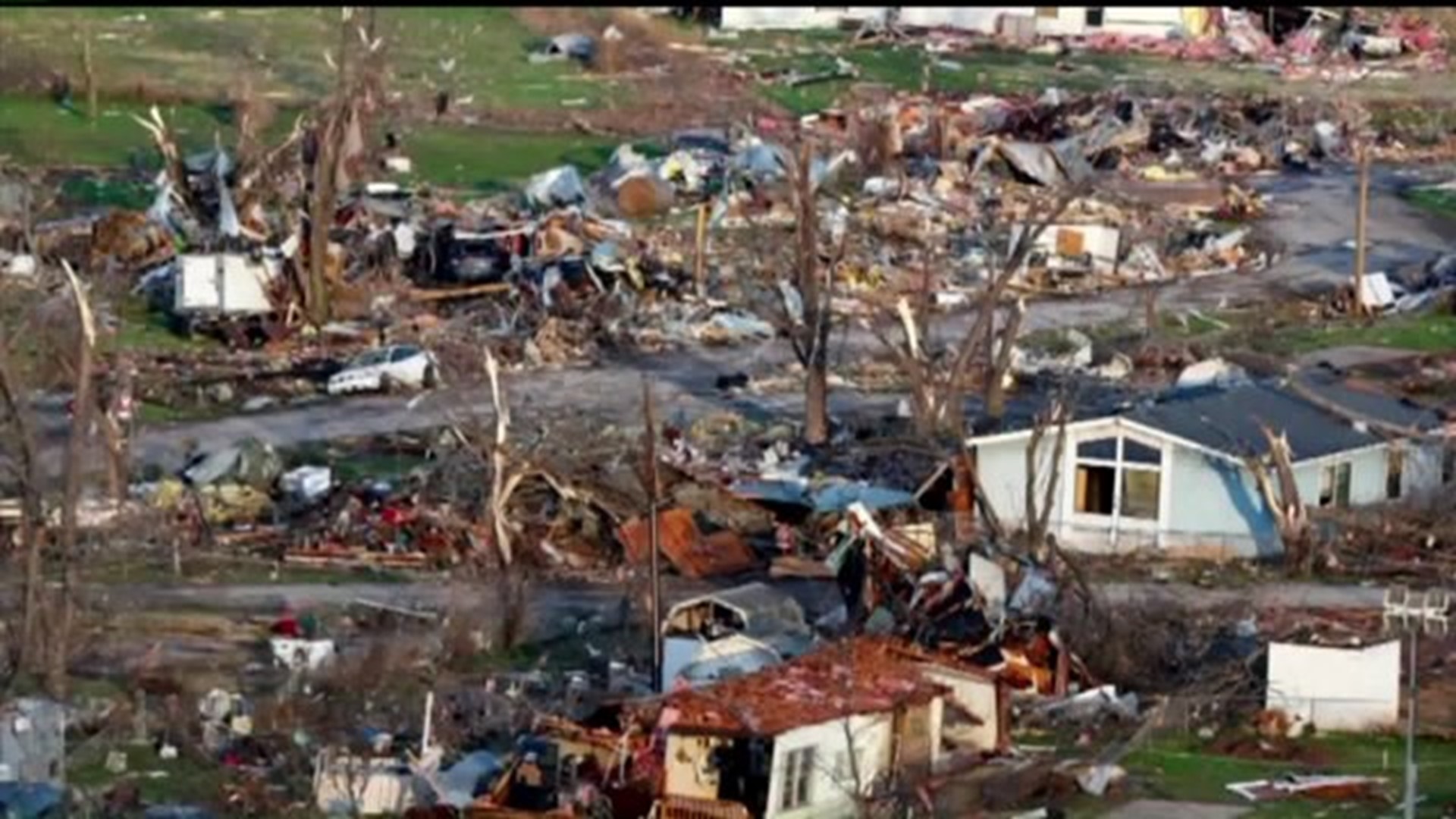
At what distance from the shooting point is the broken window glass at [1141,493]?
32.5m

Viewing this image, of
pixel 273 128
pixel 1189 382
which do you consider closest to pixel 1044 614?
pixel 1189 382

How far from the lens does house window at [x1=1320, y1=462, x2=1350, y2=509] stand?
33.0 m

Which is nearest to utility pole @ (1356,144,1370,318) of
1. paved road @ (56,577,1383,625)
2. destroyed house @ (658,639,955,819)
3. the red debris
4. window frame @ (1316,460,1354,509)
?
window frame @ (1316,460,1354,509)

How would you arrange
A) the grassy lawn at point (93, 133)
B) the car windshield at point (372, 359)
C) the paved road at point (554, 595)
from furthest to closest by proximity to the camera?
the grassy lawn at point (93, 133) → the car windshield at point (372, 359) → the paved road at point (554, 595)

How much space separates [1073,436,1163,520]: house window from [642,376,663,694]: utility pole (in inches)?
125

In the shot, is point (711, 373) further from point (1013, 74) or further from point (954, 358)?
point (1013, 74)

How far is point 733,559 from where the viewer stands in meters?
31.7

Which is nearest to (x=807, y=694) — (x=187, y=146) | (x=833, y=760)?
(x=833, y=760)

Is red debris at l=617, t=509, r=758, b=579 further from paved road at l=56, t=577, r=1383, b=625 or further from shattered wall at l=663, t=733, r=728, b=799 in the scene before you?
shattered wall at l=663, t=733, r=728, b=799

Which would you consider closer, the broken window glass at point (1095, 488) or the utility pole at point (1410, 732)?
the utility pole at point (1410, 732)

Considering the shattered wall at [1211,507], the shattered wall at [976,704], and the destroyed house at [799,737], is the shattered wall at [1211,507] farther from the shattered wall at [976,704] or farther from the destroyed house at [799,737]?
the destroyed house at [799,737]

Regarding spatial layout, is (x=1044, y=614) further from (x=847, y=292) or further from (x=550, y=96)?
(x=550, y=96)

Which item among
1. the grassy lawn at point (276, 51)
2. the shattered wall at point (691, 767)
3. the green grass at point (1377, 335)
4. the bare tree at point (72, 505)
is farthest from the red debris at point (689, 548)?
the grassy lawn at point (276, 51)

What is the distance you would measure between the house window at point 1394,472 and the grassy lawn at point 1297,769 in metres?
7.63
